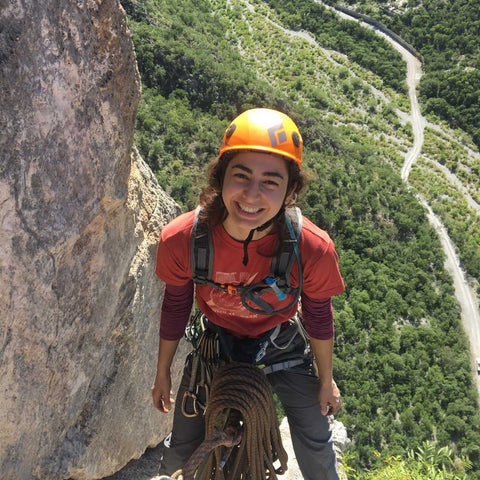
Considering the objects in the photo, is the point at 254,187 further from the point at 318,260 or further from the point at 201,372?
the point at 201,372

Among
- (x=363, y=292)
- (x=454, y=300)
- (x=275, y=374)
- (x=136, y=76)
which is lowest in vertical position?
(x=454, y=300)

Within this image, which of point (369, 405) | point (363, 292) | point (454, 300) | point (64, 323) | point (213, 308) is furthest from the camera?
point (454, 300)

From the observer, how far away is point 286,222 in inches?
91.8

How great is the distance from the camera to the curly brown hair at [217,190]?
2.28 metres

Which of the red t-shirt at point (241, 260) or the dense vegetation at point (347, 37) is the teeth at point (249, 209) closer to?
the red t-shirt at point (241, 260)

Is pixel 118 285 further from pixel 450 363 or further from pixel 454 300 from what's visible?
pixel 454 300

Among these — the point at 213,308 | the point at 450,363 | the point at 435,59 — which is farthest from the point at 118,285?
the point at 435,59

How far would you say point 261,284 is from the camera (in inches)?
93.3

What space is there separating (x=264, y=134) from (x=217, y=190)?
0.42 m

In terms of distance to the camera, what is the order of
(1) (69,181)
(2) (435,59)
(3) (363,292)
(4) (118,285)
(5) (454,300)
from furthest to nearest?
(2) (435,59) < (5) (454,300) < (3) (363,292) < (4) (118,285) < (1) (69,181)

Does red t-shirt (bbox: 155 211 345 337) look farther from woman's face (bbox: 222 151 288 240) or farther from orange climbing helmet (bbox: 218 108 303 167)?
orange climbing helmet (bbox: 218 108 303 167)

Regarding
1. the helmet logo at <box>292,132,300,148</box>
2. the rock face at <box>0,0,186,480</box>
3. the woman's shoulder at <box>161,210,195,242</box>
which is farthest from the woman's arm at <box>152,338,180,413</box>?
the helmet logo at <box>292,132,300,148</box>

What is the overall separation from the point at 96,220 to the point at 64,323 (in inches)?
22.9

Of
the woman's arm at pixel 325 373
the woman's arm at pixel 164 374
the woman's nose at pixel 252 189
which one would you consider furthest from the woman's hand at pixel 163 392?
the woman's nose at pixel 252 189
